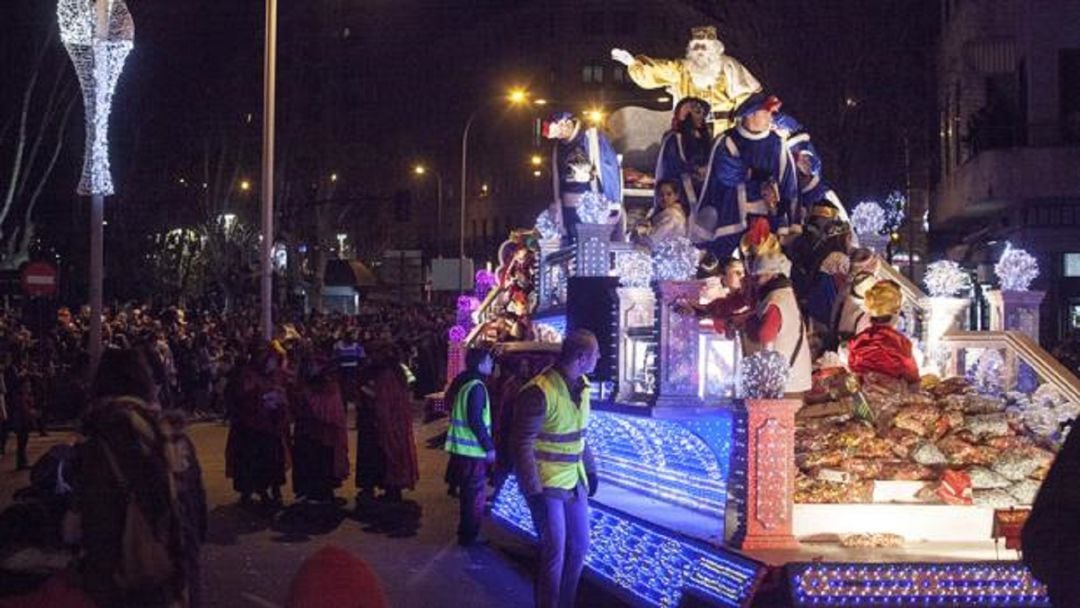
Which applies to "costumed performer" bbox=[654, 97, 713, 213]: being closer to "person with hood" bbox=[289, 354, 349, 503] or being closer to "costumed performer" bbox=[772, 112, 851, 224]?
"costumed performer" bbox=[772, 112, 851, 224]

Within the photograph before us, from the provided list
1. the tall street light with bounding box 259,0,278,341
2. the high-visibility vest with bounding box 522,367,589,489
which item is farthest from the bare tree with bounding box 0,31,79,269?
the high-visibility vest with bounding box 522,367,589,489

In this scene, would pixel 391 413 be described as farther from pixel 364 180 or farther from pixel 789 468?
pixel 364 180

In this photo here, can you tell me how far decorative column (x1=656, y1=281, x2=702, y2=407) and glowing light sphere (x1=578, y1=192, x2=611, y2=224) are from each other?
3523 mm

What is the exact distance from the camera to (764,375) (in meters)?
9.32

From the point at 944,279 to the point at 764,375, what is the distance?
587 cm

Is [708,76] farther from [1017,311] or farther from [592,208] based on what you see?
[1017,311]

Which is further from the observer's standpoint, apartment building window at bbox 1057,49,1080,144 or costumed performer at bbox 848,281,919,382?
apartment building window at bbox 1057,49,1080,144

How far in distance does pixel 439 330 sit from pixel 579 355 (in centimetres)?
2774

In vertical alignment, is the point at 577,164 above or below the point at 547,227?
above

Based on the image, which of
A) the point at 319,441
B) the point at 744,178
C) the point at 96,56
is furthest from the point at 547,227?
the point at 96,56

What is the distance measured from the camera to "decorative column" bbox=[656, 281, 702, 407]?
11.9 meters

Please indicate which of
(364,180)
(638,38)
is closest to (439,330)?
(364,180)

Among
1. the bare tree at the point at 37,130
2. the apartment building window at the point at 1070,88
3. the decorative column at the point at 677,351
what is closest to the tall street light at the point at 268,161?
the bare tree at the point at 37,130

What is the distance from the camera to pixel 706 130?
1758 cm
